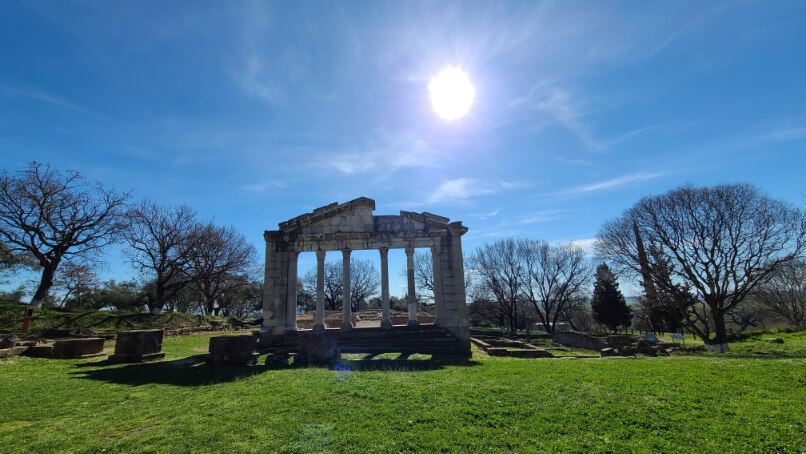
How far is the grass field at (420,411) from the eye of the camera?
4.83 meters

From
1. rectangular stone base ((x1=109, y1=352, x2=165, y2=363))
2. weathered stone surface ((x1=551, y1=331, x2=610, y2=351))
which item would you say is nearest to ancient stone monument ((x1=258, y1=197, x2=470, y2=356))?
rectangular stone base ((x1=109, y1=352, x2=165, y2=363))

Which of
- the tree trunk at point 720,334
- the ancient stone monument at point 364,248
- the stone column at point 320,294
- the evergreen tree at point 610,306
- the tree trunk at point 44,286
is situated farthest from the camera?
the evergreen tree at point 610,306

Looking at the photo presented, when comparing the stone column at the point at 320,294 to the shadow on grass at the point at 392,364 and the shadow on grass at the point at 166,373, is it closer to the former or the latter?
the shadow on grass at the point at 392,364

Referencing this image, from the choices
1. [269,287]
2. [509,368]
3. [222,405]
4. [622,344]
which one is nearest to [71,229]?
[269,287]

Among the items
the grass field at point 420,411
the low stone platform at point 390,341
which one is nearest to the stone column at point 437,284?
the low stone platform at point 390,341

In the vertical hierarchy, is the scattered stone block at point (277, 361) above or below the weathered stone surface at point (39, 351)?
below

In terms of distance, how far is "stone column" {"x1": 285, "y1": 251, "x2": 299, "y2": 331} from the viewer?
57.9ft

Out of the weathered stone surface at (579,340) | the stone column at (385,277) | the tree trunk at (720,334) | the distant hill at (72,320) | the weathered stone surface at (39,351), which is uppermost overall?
the stone column at (385,277)

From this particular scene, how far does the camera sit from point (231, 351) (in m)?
11.9

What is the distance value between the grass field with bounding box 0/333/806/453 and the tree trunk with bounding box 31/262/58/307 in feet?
57.2

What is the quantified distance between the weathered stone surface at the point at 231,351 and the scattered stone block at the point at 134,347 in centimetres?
254

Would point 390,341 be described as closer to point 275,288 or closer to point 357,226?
point 357,226

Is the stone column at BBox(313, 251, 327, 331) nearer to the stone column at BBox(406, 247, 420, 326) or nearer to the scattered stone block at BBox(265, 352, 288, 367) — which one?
the stone column at BBox(406, 247, 420, 326)

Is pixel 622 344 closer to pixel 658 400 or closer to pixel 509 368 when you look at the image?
pixel 509 368
